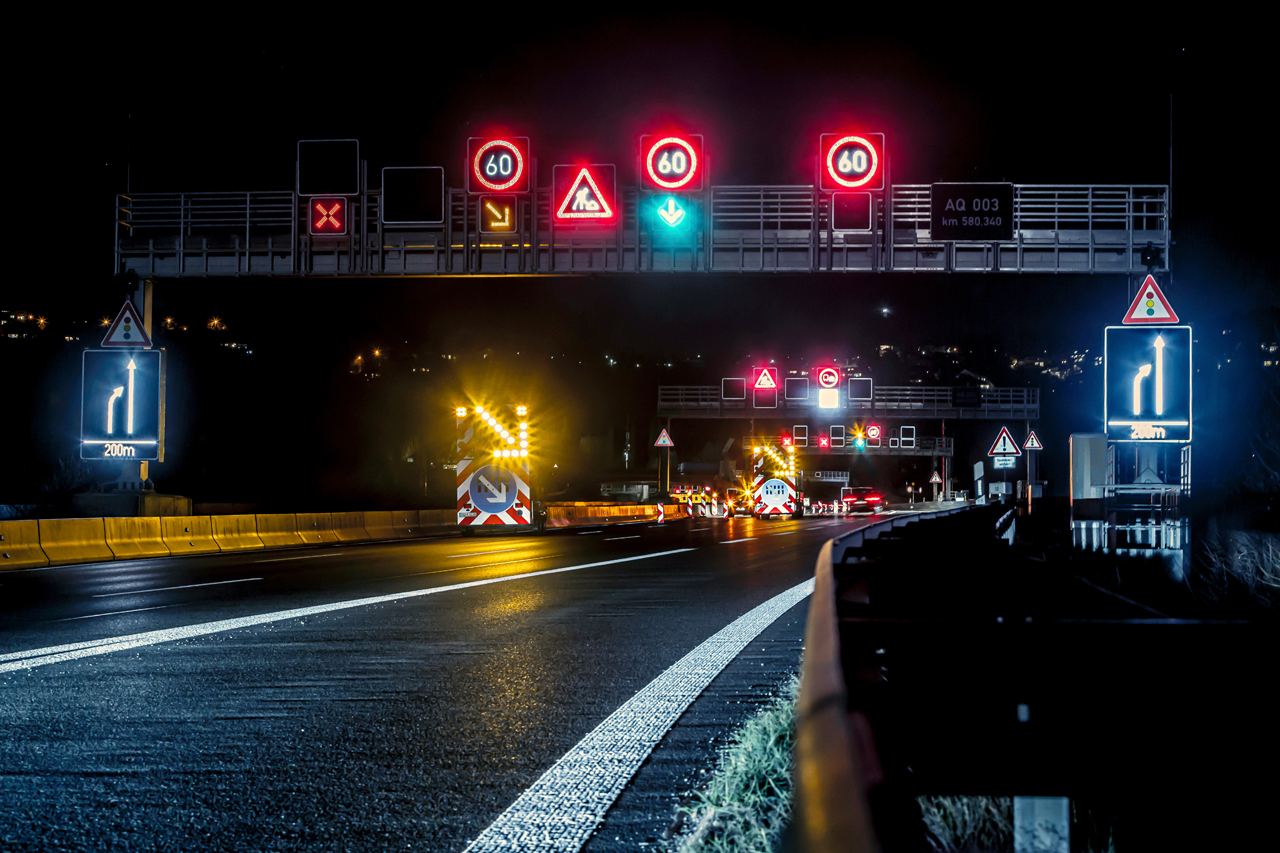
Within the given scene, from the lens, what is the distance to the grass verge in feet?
10.4

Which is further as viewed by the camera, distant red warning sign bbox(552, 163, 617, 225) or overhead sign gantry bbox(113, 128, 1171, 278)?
distant red warning sign bbox(552, 163, 617, 225)

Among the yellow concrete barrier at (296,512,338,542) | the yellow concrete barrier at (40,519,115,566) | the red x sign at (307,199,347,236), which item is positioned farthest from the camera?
the yellow concrete barrier at (296,512,338,542)

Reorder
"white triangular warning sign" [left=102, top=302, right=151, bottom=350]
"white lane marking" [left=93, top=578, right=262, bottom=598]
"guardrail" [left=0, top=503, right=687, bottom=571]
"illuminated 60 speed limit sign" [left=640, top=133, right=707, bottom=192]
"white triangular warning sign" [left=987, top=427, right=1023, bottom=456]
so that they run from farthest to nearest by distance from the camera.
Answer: "white triangular warning sign" [left=987, top=427, right=1023, bottom=456]
"illuminated 60 speed limit sign" [left=640, top=133, right=707, bottom=192]
"white triangular warning sign" [left=102, top=302, right=151, bottom=350]
"guardrail" [left=0, top=503, right=687, bottom=571]
"white lane marking" [left=93, top=578, right=262, bottom=598]

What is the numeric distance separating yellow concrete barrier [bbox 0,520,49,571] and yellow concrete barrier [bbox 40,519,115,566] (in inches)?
6.2

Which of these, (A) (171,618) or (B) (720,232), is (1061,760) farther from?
(B) (720,232)

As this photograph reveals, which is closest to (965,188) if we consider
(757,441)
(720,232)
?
(720,232)

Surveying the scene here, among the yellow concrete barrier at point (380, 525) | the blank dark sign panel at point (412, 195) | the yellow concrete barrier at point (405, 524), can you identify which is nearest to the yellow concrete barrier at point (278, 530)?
the yellow concrete barrier at point (380, 525)

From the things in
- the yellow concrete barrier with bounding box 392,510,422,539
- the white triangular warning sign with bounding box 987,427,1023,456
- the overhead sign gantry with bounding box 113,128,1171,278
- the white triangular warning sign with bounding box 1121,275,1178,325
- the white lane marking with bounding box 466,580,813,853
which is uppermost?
the overhead sign gantry with bounding box 113,128,1171,278

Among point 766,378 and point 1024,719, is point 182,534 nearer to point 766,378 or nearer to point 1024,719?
point 1024,719

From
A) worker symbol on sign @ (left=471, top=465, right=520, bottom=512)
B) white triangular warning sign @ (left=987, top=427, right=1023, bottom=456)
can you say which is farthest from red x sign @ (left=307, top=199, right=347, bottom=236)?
white triangular warning sign @ (left=987, top=427, right=1023, bottom=456)

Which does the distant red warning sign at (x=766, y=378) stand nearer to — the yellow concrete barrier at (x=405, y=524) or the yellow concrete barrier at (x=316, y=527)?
the yellow concrete barrier at (x=405, y=524)

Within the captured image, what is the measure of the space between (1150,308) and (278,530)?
1815 centimetres

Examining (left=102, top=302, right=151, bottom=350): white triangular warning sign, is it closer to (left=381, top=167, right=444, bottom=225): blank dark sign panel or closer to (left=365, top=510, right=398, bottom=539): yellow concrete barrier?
(left=381, top=167, right=444, bottom=225): blank dark sign panel

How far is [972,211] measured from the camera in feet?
76.2
